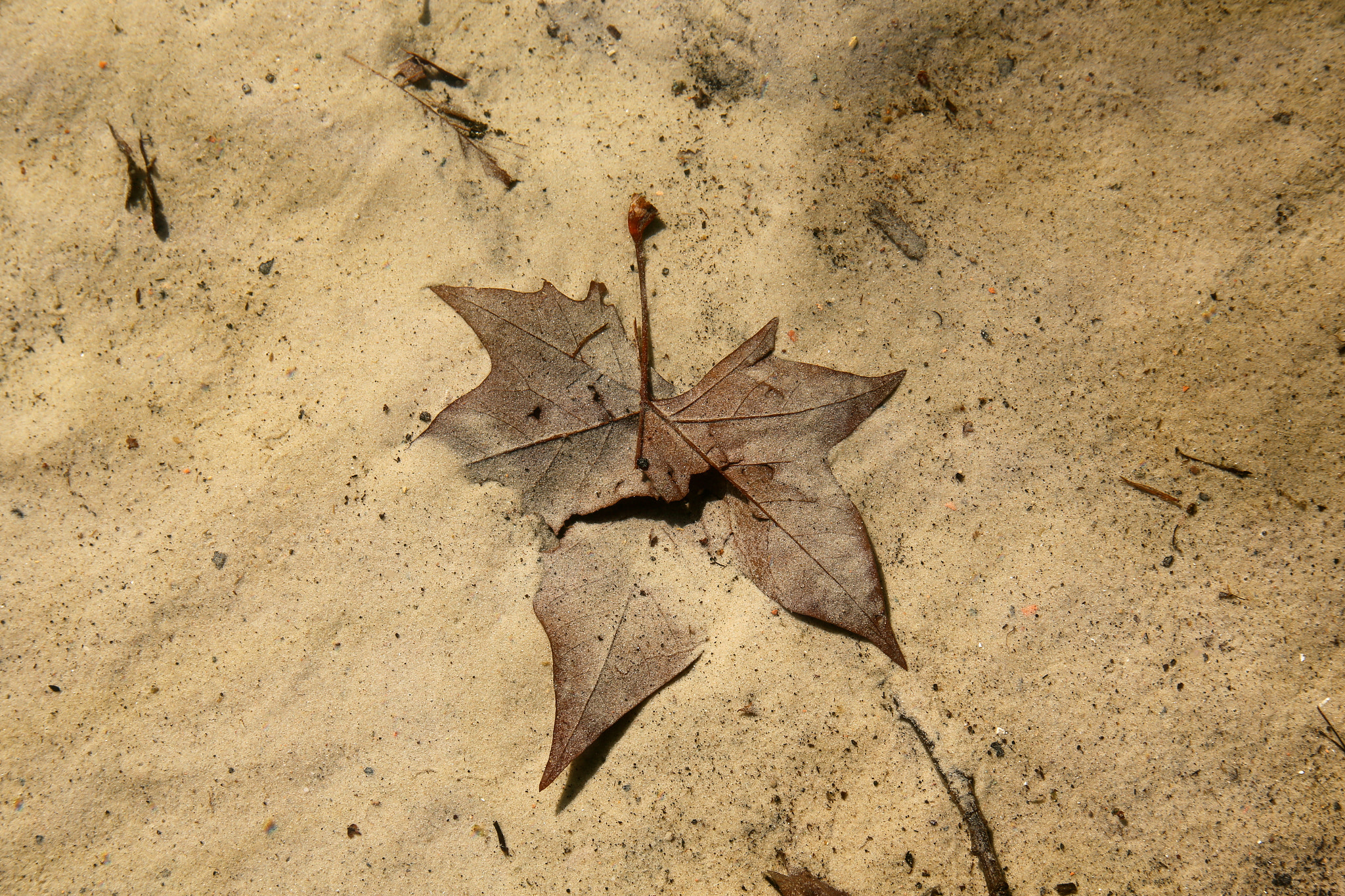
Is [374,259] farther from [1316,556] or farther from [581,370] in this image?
[1316,556]

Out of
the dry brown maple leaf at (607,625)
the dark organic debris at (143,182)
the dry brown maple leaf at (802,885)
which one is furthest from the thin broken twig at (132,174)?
the dry brown maple leaf at (802,885)

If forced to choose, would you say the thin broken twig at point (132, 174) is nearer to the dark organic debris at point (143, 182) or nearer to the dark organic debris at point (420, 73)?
the dark organic debris at point (143, 182)

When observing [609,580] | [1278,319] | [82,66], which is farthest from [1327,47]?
[82,66]

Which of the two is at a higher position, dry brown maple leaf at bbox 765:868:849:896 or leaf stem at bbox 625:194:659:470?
leaf stem at bbox 625:194:659:470

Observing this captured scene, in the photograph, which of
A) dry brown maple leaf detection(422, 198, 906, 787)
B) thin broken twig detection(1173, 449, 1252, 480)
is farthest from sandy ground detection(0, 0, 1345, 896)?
dry brown maple leaf detection(422, 198, 906, 787)

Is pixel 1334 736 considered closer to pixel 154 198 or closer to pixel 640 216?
pixel 640 216

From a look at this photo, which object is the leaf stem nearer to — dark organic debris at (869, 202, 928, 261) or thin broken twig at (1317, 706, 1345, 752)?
dark organic debris at (869, 202, 928, 261)
